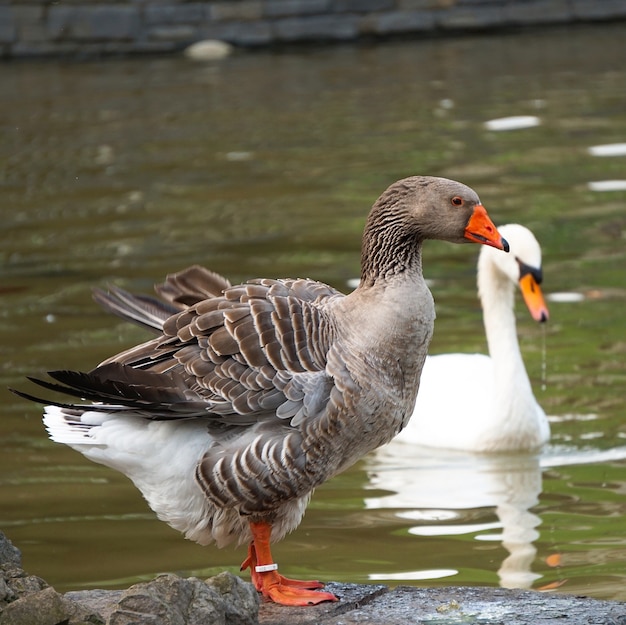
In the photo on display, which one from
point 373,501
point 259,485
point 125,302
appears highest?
point 125,302

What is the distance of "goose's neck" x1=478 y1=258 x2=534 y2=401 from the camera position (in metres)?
8.10

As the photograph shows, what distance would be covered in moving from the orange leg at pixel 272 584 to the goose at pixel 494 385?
2.92m

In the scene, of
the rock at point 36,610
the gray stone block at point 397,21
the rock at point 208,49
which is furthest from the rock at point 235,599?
the gray stone block at point 397,21

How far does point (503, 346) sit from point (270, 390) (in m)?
3.47

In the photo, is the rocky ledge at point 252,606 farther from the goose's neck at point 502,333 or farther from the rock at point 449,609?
the goose's neck at point 502,333

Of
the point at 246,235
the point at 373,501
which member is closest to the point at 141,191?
the point at 246,235

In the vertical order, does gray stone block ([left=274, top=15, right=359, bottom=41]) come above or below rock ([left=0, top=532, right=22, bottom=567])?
below

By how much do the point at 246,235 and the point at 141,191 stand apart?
2110 mm

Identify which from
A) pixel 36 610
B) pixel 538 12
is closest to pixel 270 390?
pixel 36 610

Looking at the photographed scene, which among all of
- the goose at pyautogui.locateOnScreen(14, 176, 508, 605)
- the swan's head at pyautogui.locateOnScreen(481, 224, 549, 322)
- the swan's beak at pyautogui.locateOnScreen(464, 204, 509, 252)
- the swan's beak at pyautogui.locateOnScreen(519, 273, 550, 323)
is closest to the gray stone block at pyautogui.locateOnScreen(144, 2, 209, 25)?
the swan's head at pyautogui.locateOnScreen(481, 224, 549, 322)

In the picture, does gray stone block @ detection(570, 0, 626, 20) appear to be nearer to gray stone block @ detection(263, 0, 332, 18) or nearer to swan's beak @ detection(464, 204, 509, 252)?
gray stone block @ detection(263, 0, 332, 18)

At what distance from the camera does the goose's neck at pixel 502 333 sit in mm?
8102

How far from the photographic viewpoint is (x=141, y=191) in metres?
13.8

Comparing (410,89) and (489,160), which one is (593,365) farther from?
(410,89)
